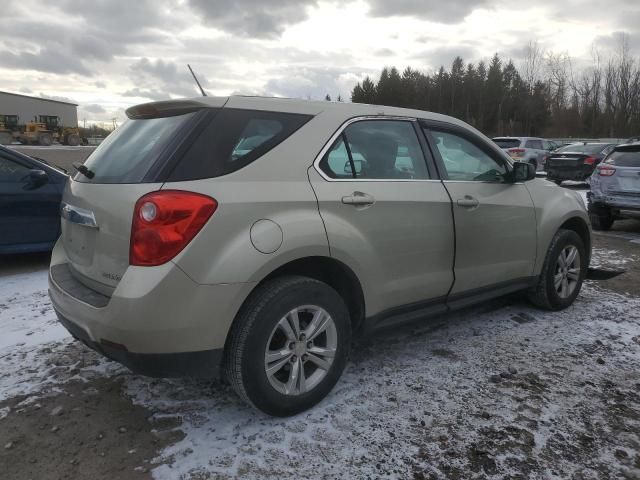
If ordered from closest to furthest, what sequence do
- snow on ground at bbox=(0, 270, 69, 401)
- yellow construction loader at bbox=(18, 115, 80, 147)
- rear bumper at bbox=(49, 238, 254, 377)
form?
1. rear bumper at bbox=(49, 238, 254, 377)
2. snow on ground at bbox=(0, 270, 69, 401)
3. yellow construction loader at bbox=(18, 115, 80, 147)

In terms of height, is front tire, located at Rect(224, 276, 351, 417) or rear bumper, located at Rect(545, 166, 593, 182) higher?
rear bumper, located at Rect(545, 166, 593, 182)

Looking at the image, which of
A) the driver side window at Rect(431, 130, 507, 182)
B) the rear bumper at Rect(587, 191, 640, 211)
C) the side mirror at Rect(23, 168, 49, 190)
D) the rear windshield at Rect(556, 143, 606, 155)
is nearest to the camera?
the driver side window at Rect(431, 130, 507, 182)

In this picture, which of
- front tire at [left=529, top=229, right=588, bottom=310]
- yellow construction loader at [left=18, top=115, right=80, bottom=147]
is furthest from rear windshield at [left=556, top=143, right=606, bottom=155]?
yellow construction loader at [left=18, top=115, right=80, bottom=147]

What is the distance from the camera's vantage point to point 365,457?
248 cm

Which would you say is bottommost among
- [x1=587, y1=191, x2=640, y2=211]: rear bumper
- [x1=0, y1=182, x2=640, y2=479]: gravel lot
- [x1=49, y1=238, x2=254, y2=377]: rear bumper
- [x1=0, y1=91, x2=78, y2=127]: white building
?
[x1=0, y1=182, x2=640, y2=479]: gravel lot

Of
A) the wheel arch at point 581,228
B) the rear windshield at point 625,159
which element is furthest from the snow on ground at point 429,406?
the rear windshield at point 625,159

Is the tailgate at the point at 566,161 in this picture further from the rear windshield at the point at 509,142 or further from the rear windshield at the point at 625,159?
the rear windshield at the point at 625,159

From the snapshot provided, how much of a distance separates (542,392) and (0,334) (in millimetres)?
3812

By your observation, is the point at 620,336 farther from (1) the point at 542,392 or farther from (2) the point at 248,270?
(2) the point at 248,270

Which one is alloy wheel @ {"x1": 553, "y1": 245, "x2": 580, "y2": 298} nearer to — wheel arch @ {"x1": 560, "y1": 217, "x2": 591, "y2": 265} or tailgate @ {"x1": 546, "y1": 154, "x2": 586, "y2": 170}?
wheel arch @ {"x1": 560, "y1": 217, "x2": 591, "y2": 265}

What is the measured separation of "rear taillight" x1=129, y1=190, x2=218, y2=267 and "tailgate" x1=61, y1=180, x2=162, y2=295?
2.4 inches

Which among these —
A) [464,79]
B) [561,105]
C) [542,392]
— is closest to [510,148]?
[542,392]

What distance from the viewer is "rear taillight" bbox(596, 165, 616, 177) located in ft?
27.9

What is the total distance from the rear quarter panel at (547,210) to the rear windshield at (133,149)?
2.92 metres
